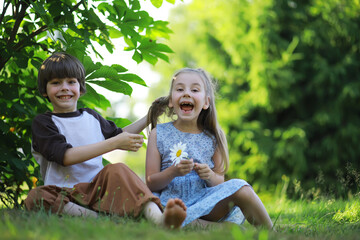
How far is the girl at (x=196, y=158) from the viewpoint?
7.65ft

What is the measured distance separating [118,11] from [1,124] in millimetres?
1082

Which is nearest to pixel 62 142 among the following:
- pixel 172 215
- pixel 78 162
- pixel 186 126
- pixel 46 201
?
pixel 78 162

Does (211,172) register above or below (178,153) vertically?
below

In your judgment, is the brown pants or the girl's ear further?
the girl's ear

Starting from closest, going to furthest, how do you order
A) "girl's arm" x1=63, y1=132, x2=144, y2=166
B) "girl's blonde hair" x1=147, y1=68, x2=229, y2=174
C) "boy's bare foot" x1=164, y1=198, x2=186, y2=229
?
"boy's bare foot" x1=164, y1=198, x2=186, y2=229
"girl's arm" x1=63, y1=132, x2=144, y2=166
"girl's blonde hair" x1=147, y1=68, x2=229, y2=174

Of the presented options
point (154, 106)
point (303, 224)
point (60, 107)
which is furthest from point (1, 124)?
point (303, 224)

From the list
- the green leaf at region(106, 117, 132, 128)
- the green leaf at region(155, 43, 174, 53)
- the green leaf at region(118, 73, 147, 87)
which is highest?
the green leaf at region(155, 43, 174, 53)

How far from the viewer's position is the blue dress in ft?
7.52

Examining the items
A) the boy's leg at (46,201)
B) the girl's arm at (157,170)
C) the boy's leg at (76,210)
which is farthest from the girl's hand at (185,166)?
the boy's leg at (46,201)

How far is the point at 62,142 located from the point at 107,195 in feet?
1.39

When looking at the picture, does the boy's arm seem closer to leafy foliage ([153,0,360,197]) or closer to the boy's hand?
the boy's hand

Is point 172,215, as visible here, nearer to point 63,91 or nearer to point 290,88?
point 63,91

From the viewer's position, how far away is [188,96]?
8.95ft

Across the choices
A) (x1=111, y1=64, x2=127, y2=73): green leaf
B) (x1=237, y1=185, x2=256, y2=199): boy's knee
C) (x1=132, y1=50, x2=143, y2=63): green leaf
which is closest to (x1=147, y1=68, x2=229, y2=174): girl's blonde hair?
(x1=132, y1=50, x2=143, y2=63): green leaf
